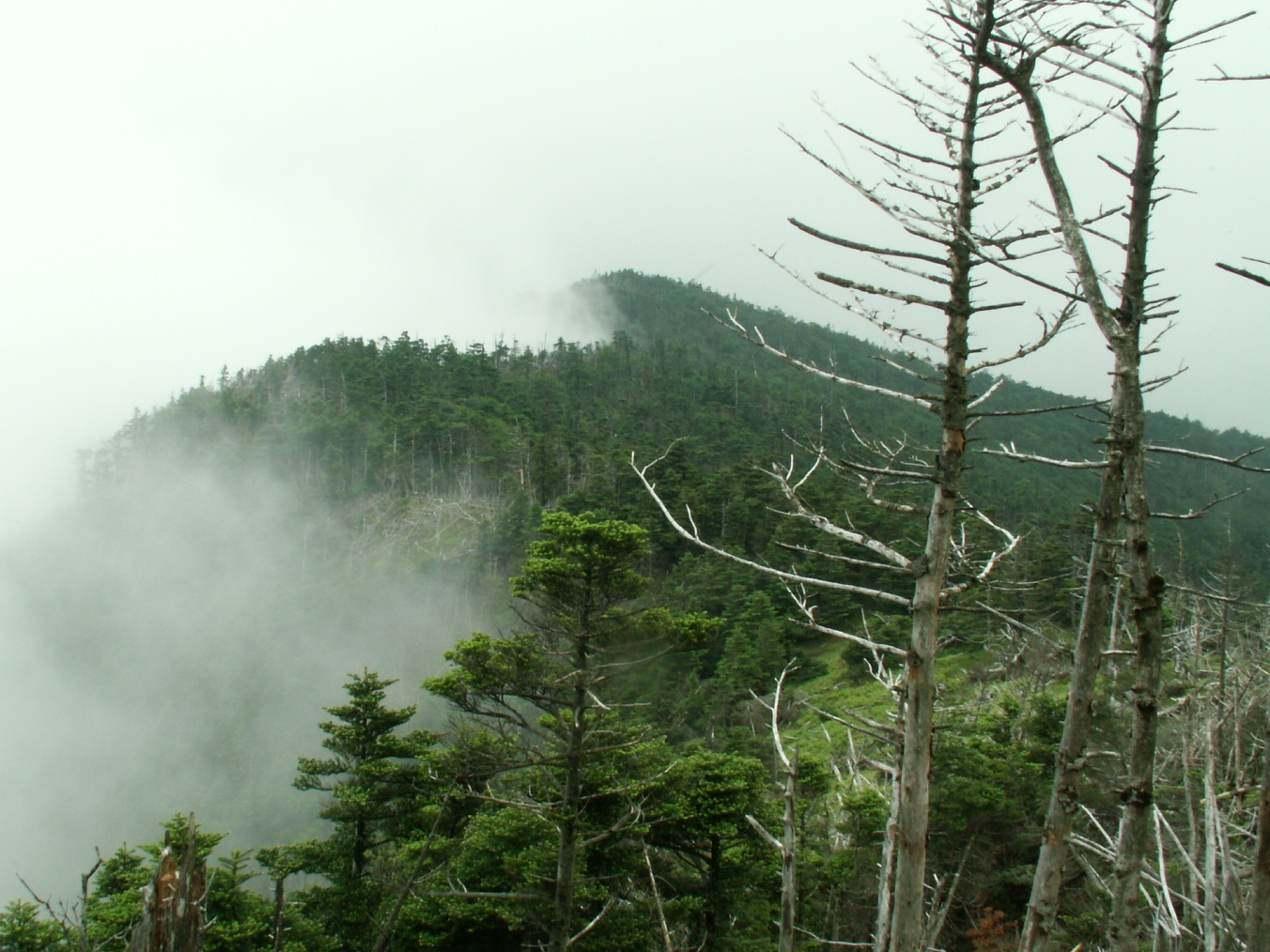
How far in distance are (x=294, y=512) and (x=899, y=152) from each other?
8771cm

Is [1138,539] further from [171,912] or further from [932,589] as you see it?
[171,912]

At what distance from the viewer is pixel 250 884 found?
45.2m

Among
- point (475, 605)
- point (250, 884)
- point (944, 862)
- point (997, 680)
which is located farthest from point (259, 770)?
point (944, 862)

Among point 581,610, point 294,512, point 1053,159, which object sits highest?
point 1053,159

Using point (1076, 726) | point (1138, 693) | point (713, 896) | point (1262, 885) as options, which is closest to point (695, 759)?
point (713, 896)

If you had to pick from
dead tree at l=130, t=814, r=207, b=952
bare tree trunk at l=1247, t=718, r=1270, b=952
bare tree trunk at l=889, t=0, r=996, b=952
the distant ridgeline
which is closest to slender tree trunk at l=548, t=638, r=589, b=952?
bare tree trunk at l=889, t=0, r=996, b=952

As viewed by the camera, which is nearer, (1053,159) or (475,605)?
(1053,159)

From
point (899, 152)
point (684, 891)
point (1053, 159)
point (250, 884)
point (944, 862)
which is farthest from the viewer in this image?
point (250, 884)

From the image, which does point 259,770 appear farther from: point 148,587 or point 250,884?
point 148,587

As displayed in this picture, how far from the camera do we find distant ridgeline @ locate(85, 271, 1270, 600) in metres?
60.9

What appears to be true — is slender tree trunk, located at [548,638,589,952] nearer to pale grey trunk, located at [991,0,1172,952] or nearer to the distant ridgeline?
pale grey trunk, located at [991,0,1172,952]

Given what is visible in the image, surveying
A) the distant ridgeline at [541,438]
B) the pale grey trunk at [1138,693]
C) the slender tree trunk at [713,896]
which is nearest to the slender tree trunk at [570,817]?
the slender tree trunk at [713,896]

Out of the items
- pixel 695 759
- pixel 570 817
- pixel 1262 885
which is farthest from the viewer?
pixel 695 759

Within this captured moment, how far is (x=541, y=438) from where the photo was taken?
247ft
